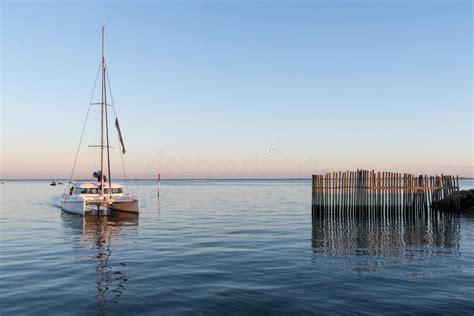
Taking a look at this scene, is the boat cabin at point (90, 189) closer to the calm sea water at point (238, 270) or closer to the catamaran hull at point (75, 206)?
the catamaran hull at point (75, 206)

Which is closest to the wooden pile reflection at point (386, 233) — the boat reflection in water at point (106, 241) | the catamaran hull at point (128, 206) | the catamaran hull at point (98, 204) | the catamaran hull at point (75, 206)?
the boat reflection in water at point (106, 241)

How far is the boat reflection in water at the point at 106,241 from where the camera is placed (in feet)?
35.5

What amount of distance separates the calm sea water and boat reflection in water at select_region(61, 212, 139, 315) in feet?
0.21

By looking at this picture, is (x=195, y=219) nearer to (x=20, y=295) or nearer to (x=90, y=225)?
(x=90, y=225)

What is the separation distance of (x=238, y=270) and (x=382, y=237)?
1098 centimetres

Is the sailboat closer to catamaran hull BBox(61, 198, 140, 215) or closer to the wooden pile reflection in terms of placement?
catamaran hull BBox(61, 198, 140, 215)

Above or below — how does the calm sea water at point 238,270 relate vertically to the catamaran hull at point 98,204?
below

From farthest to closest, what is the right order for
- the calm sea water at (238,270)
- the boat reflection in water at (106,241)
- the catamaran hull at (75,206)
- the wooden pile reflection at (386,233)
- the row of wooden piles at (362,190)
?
the catamaran hull at (75,206) → the row of wooden piles at (362,190) → the wooden pile reflection at (386,233) → the boat reflection in water at (106,241) → the calm sea water at (238,270)

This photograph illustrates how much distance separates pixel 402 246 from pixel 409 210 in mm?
13614

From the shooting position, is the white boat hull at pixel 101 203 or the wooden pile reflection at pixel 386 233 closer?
the wooden pile reflection at pixel 386 233

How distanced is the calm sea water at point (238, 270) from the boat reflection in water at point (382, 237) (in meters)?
0.09

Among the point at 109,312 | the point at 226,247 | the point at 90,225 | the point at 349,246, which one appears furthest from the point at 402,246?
the point at 90,225

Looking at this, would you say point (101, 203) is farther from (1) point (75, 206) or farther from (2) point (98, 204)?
(1) point (75, 206)

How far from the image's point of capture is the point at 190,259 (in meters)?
15.1
